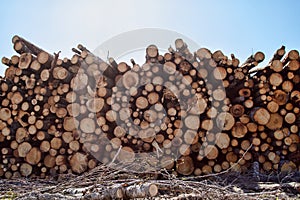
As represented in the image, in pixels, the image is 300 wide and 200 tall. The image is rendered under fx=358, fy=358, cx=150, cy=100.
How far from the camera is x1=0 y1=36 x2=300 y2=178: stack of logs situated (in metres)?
3.64

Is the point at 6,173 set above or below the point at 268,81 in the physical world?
below

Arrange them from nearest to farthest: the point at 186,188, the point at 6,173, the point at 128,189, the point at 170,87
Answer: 1. the point at 128,189
2. the point at 186,188
3. the point at 170,87
4. the point at 6,173

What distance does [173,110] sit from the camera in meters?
3.65

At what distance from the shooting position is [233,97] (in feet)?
12.3

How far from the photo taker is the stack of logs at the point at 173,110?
364cm

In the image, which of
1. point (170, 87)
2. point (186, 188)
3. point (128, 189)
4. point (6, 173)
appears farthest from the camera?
point (6, 173)

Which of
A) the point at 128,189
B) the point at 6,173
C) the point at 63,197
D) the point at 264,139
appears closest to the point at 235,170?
the point at 264,139

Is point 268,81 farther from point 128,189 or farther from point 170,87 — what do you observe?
point 128,189

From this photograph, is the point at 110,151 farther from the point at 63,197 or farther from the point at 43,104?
the point at 63,197

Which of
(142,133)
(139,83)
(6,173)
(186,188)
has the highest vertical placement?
(139,83)

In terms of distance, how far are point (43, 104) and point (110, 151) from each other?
883 millimetres

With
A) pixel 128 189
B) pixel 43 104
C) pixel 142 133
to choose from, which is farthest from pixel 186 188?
pixel 43 104

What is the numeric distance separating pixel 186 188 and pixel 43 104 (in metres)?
2.16

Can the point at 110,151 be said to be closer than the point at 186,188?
No
